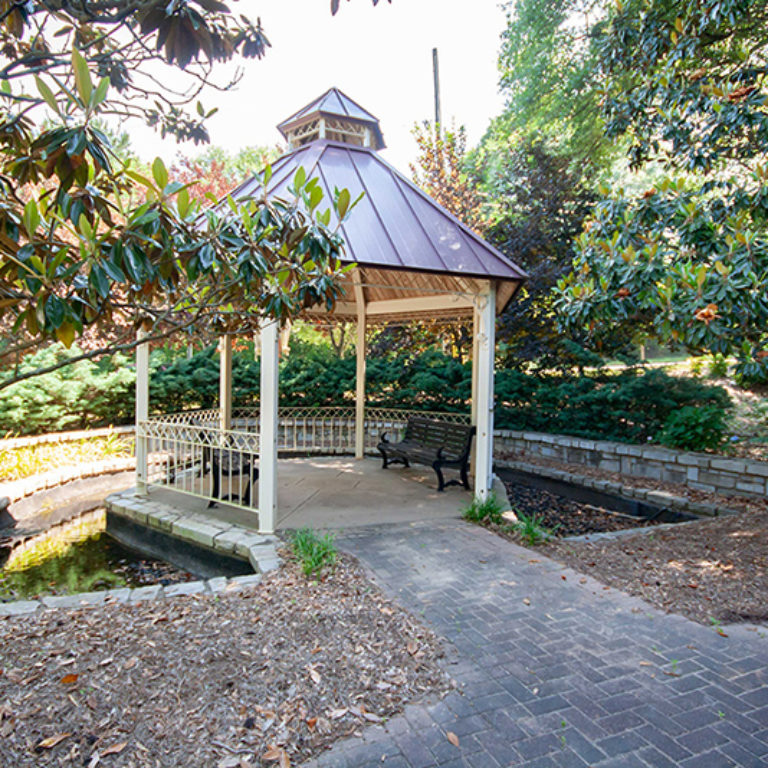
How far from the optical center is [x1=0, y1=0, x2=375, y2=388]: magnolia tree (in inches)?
67.1

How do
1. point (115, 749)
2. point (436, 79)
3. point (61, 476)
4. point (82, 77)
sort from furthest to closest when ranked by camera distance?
point (436, 79), point (61, 476), point (115, 749), point (82, 77)

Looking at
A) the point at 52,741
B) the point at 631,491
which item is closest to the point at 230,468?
the point at 52,741

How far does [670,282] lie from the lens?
4.84m

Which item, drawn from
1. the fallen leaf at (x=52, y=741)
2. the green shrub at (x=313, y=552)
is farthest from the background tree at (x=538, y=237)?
the fallen leaf at (x=52, y=741)

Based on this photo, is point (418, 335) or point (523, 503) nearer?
point (523, 503)

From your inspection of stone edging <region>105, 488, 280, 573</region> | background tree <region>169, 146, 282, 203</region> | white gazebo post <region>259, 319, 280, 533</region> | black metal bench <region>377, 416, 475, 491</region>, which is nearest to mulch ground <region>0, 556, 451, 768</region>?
stone edging <region>105, 488, 280, 573</region>

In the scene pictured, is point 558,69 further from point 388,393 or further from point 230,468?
point 230,468

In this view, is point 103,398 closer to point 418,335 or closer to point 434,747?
point 418,335

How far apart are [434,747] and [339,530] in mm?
3085

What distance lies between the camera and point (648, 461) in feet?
25.9

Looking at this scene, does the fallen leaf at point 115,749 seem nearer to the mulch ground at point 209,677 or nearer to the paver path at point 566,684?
the mulch ground at point 209,677

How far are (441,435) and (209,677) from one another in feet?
18.3

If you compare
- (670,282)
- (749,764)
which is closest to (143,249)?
(749,764)

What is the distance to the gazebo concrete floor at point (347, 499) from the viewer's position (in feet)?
18.6
